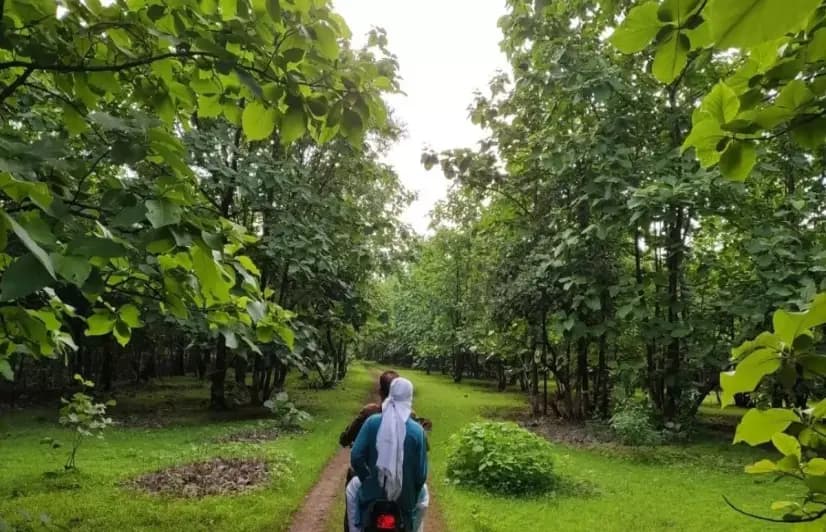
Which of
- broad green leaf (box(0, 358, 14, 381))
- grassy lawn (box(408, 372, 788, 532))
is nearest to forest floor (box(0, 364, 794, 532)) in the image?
grassy lawn (box(408, 372, 788, 532))

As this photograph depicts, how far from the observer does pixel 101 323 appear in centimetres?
216

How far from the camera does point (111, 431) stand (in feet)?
46.4

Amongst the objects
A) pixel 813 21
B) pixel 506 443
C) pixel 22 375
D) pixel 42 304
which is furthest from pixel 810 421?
pixel 22 375

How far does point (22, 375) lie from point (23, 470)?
14507 millimetres

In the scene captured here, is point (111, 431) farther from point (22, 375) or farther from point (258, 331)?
point (258, 331)

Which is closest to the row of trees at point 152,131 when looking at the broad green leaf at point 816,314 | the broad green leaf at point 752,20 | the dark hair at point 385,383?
the broad green leaf at point 752,20

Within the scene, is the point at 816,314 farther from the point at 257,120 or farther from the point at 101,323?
the point at 101,323

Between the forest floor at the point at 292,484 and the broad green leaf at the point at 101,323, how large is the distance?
8.55 feet

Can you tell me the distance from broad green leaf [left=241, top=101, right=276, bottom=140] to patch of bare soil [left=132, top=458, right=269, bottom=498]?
24.8 feet

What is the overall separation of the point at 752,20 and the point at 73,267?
1.20 metres

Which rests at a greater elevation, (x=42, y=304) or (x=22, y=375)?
(x=42, y=304)

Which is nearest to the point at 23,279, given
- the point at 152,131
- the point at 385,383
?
the point at 152,131

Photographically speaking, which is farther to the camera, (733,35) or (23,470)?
(23,470)

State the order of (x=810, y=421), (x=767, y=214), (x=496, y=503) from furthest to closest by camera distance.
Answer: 1. (x=767, y=214)
2. (x=496, y=503)
3. (x=810, y=421)
